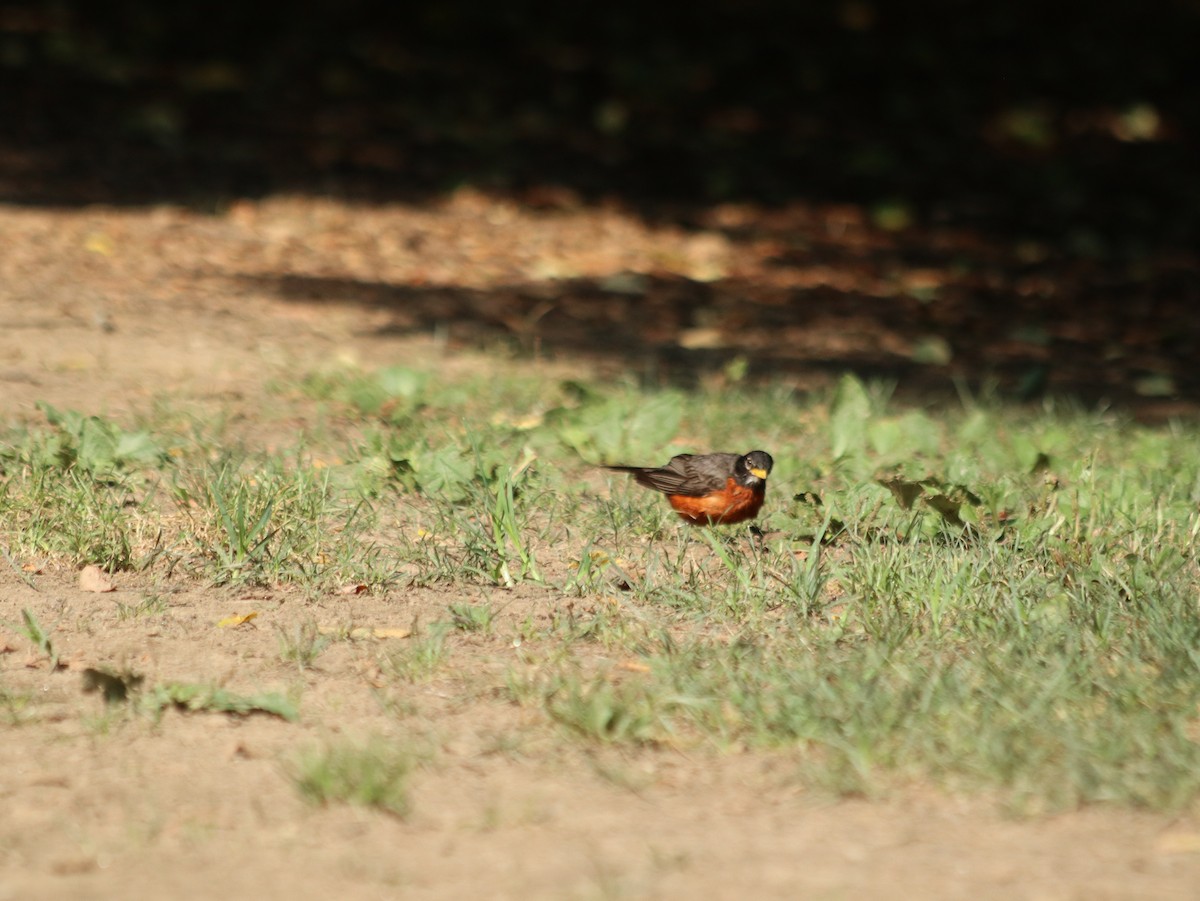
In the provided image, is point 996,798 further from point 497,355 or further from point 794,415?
point 497,355

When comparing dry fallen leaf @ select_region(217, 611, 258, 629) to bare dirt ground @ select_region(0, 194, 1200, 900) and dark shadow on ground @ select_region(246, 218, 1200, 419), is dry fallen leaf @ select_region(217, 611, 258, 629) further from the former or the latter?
dark shadow on ground @ select_region(246, 218, 1200, 419)

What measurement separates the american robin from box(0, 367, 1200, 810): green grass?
0.35 feet

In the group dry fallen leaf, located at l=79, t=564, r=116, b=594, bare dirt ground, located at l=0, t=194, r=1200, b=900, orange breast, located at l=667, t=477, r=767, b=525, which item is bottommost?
bare dirt ground, located at l=0, t=194, r=1200, b=900

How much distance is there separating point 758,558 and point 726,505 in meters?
0.24

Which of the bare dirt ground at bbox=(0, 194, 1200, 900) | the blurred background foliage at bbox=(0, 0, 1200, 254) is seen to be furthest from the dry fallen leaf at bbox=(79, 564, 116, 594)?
the blurred background foliage at bbox=(0, 0, 1200, 254)

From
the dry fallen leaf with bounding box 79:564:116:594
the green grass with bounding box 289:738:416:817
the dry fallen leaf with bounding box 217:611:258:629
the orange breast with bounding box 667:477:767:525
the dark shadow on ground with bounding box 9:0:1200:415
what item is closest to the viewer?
the green grass with bounding box 289:738:416:817

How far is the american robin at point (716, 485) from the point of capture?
4.63 metres

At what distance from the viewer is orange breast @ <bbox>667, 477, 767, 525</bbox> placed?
4.62 meters

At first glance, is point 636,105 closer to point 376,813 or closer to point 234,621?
point 234,621

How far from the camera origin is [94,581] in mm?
4309

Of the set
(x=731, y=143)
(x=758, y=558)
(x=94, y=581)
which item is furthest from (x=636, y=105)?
(x=94, y=581)

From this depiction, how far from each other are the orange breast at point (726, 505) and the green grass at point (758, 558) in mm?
89

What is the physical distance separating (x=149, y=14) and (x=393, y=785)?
13229 millimetres

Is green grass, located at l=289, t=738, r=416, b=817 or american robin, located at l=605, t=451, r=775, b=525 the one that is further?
american robin, located at l=605, t=451, r=775, b=525
